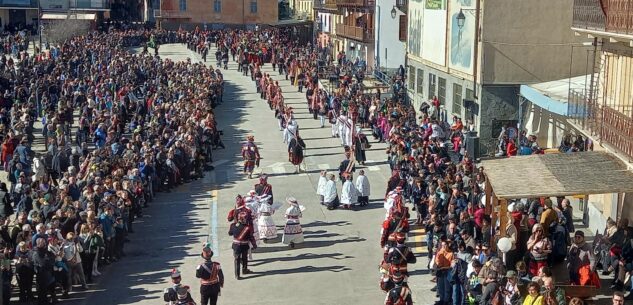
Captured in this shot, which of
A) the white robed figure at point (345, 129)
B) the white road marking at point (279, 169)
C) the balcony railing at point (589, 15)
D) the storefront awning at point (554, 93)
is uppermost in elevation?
the balcony railing at point (589, 15)

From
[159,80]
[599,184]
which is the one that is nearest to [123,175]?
[599,184]

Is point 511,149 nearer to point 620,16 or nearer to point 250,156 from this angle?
point 250,156

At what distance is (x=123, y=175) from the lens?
25078 mm

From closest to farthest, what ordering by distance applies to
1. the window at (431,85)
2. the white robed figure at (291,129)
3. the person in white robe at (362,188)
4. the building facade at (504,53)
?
the person in white robe at (362,188), the white robed figure at (291,129), the building facade at (504,53), the window at (431,85)

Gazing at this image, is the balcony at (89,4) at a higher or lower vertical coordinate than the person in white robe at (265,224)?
higher

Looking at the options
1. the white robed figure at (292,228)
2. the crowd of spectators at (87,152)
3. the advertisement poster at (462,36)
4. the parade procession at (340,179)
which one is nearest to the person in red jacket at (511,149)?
the parade procession at (340,179)

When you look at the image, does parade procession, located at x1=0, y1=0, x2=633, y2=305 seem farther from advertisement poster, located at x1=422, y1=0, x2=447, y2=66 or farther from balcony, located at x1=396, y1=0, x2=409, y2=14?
balcony, located at x1=396, y1=0, x2=409, y2=14

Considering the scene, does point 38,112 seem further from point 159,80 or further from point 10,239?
point 10,239

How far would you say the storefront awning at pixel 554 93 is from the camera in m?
26.4

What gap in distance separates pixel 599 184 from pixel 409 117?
17.3 meters

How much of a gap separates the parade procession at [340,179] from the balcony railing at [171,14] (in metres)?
40.5

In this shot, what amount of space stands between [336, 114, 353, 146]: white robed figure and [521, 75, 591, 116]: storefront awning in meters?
6.00

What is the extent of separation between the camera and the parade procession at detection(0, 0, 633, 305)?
17.9 metres

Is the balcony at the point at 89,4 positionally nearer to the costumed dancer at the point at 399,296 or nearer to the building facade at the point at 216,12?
the building facade at the point at 216,12
